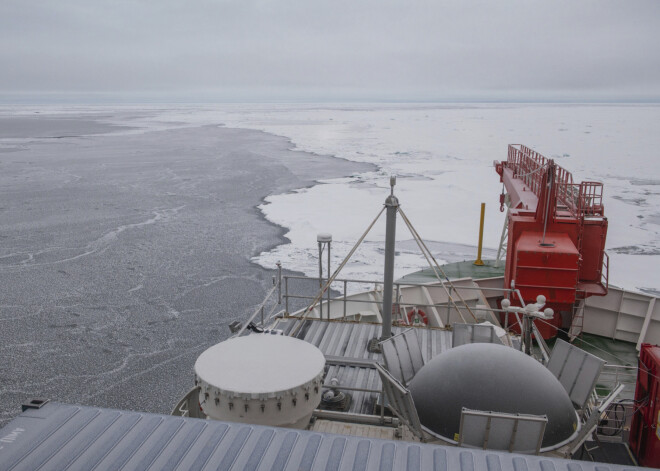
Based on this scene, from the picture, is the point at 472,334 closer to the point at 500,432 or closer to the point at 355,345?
the point at 355,345

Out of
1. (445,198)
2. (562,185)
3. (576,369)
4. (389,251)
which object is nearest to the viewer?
(576,369)

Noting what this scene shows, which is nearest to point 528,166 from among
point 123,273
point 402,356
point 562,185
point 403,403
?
point 562,185

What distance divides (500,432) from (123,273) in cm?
1410

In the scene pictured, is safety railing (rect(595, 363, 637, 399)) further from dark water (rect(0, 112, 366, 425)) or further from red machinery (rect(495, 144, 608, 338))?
dark water (rect(0, 112, 366, 425))

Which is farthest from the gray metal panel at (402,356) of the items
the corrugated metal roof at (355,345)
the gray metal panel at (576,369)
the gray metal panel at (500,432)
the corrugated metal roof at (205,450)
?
the corrugated metal roof at (205,450)

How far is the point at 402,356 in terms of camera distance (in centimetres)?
620

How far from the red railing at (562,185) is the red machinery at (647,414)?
5.35 meters

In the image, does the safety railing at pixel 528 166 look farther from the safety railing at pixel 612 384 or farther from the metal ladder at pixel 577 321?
the safety railing at pixel 612 384

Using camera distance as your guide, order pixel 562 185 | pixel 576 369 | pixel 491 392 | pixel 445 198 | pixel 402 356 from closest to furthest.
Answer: pixel 491 392 → pixel 576 369 → pixel 402 356 → pixel 562 185 → pixel 445 198

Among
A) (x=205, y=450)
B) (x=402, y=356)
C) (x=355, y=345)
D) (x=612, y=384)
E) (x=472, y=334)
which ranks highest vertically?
(x=205, y=450)

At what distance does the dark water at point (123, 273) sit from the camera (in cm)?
1096

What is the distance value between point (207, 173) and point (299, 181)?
6.72 meters

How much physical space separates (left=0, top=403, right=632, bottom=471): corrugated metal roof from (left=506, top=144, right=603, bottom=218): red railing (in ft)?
30.9

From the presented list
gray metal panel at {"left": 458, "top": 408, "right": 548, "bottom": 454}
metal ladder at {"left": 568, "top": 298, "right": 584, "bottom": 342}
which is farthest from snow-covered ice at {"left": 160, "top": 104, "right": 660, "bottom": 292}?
gray metal panel at {"left": 458, "top": 408, "right": 548, "bottom": 454}
